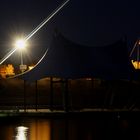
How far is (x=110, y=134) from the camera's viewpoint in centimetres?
1956

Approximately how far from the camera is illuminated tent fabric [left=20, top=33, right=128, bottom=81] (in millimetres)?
27531

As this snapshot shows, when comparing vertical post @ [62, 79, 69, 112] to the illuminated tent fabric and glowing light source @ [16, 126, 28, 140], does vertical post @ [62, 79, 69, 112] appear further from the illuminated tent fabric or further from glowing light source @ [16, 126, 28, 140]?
glowing light source @ [16, 126, 28, 140]

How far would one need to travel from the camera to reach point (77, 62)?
91.7 ft

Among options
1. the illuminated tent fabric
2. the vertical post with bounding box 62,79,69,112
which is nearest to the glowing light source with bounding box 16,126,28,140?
the vertical post with bounding box 62,79,69,112

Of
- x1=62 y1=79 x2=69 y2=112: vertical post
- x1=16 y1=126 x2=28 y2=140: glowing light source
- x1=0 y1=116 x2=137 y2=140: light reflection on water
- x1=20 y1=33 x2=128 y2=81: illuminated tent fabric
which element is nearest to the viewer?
x1=16 y1=126 x2=28 y2=140: glowing light source

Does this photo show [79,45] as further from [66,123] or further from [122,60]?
[66,123]

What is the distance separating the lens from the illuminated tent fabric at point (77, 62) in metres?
27.5

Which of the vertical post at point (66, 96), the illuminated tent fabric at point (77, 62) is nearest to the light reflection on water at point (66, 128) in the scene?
the vertical post at point (66, 96)

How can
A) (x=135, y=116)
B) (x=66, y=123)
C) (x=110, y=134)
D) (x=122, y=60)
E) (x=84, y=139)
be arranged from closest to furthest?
(x=84, y=139)
(x=110, y=134)
(x=66, y=123)
(x=135, y=116)
(x=122, y=60)

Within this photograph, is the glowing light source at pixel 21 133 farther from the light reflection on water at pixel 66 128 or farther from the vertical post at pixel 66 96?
the vertical post at pixel 66 96

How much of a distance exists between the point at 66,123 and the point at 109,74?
17.1 feet

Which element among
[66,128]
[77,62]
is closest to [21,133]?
[66,128]

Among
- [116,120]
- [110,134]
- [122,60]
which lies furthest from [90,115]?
[110,134]

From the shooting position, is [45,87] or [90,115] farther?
[45,87]
